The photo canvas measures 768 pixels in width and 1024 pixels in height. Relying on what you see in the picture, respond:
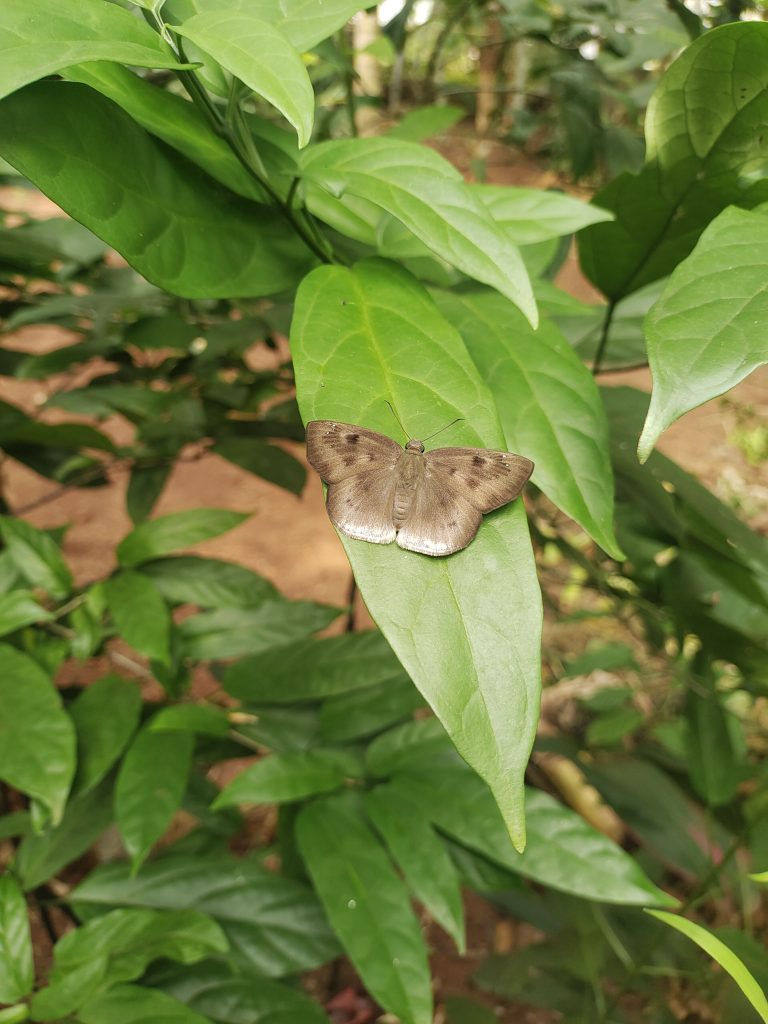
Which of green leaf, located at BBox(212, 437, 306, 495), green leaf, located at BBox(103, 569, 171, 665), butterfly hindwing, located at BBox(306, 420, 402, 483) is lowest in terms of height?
green leaf, located at BBox(212, 437, 306, 495)

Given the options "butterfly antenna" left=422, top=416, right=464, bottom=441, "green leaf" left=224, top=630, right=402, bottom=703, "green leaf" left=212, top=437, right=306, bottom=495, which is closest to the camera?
"butterfly antenna" left=422, top=416, right=464, bottom=441

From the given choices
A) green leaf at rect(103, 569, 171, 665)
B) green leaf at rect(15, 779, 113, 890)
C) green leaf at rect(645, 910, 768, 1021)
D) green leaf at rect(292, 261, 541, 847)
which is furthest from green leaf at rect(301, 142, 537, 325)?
green leaf at rect(15, 779, 113, 890)

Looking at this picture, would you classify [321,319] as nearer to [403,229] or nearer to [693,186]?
[403,229]

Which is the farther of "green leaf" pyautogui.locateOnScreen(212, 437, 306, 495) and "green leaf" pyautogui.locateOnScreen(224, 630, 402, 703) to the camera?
"green leaf" pyautogui.locateOnScreen(212, 437, 306, 495)

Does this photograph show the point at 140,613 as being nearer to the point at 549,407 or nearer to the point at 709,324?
the point at 549,407

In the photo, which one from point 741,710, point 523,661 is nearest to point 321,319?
point 523,661

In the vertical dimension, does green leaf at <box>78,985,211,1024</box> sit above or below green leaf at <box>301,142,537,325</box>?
below

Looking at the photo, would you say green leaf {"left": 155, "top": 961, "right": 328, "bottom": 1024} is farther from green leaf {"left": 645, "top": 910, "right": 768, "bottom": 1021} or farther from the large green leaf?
the large green leaf
